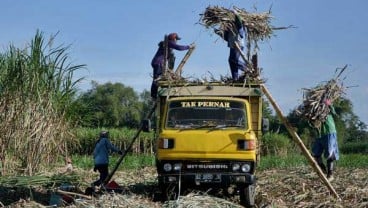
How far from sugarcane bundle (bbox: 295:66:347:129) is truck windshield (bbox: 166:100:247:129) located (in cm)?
152

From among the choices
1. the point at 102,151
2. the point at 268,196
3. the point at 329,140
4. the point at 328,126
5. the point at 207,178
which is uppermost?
the point at 328,126

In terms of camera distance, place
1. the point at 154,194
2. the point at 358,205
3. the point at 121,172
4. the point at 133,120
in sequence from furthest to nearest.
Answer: the point at 133,120 → the point at 121,172 → the point at 154,194 → the point at 358,205

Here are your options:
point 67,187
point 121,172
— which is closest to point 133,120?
point 121,172

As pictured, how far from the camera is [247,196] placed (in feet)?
39.0

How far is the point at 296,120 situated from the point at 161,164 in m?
3.51

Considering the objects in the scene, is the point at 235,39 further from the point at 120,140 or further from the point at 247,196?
the point at 120,140

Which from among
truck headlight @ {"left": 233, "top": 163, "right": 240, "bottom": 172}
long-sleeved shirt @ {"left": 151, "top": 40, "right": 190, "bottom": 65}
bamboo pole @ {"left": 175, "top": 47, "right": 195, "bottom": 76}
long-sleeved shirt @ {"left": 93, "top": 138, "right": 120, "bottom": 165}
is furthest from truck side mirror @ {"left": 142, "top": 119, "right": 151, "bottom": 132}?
long-sleeved shirt @ {"left": 151, "top": 40, "right": 190, "bottom": 65}

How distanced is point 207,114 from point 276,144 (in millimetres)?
28182

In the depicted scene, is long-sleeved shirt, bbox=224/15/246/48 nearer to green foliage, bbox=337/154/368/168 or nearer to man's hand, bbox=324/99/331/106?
man's hand, bbox=324/99/331/106

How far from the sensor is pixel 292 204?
1205 centimetres

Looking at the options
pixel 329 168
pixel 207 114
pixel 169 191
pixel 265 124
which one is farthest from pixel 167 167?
pixel 329 168

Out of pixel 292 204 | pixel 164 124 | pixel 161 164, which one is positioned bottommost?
pixel 292 204

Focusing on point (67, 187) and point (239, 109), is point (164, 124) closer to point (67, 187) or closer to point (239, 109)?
point (239, 109)

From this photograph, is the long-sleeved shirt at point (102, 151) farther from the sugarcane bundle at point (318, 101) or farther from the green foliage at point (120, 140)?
the green foliage at point (120, 140)
